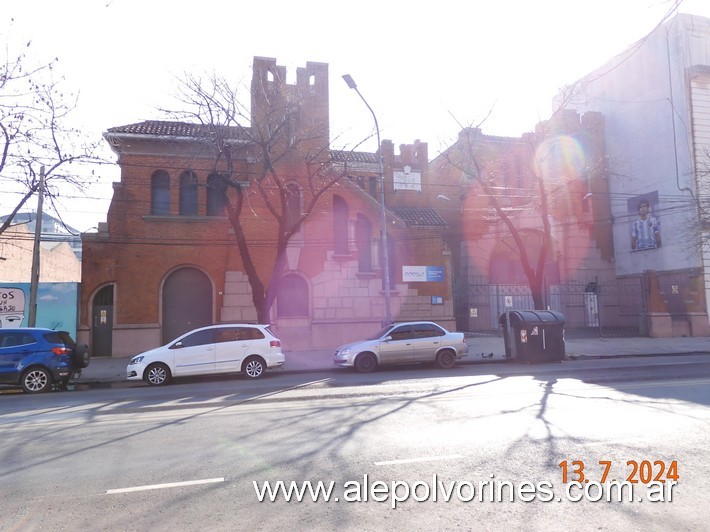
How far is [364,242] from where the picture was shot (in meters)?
23.5

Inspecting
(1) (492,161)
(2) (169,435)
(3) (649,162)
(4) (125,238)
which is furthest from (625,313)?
(2) (169,435)

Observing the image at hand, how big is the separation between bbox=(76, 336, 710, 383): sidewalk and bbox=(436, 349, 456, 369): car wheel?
1546 mm

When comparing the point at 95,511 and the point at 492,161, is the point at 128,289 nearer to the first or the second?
the point at 95,511

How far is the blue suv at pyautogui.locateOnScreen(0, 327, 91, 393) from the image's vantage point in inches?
486

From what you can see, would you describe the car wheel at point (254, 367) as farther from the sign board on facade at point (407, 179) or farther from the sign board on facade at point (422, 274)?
the sign board on facade at point (407, 179)

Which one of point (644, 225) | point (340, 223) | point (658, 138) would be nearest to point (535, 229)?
point (644, 225)

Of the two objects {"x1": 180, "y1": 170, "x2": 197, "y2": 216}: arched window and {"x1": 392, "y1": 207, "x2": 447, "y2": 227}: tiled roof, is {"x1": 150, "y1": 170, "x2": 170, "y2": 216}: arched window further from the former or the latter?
{"x1": 392, "y1": 207, "x2": 447, "y2": 227}: tiled roof

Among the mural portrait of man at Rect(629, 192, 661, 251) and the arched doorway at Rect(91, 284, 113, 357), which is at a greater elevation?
the mural portrait of man at Rect(629, 192, 661, 251)

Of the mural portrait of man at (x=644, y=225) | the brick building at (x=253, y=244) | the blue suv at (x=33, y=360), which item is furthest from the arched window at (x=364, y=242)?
the mural portrait of man at (x=644, y=225)

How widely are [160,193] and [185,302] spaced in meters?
4.78

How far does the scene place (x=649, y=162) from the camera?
1138 inches

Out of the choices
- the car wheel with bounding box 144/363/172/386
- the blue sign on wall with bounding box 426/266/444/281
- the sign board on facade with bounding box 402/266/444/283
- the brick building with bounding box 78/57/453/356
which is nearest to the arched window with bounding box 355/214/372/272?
the brick building with bounding box 78/57/453/356

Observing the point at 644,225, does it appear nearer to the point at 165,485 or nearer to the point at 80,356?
the point at 80,356

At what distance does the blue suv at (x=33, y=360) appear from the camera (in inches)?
486
